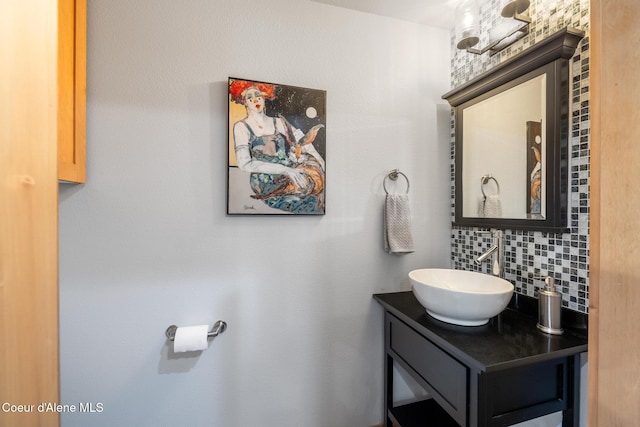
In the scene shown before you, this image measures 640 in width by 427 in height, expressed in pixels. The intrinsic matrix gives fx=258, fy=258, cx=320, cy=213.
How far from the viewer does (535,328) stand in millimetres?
1022

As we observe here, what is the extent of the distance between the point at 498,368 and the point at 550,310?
0.40m

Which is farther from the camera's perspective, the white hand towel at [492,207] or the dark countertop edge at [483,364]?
the white hand towel at [492,207]

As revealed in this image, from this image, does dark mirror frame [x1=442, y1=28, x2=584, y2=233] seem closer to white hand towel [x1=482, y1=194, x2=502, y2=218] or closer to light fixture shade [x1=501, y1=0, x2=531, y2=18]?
white hand towel [x1=482, y1=194, x2=502, y2=218]

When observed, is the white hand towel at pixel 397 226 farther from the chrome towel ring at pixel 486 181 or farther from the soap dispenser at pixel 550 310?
the soap dispenser at pixel 550 310

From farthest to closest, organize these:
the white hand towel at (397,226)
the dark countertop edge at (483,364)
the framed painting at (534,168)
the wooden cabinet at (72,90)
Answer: the white hand towel at (397,226)
the framed painting at (534,168)
the wooden cabinet at (72,90)
the dark countertop edge at (483,364)

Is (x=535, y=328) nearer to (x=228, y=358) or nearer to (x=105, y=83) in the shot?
(x=228, y=358)

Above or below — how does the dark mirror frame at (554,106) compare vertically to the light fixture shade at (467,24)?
below

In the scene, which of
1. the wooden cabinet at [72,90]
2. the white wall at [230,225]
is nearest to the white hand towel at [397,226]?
the white wall at [230,225]

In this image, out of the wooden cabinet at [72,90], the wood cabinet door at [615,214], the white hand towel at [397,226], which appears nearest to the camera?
the wood cabinet door at [615,214]

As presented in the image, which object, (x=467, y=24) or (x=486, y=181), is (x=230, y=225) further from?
(x=467, y=24)

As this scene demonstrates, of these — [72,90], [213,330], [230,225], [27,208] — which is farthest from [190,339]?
[72,90]

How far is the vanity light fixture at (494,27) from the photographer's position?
116 cm

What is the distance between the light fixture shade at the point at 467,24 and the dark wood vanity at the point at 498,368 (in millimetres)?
1321

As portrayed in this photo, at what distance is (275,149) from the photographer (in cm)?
125
